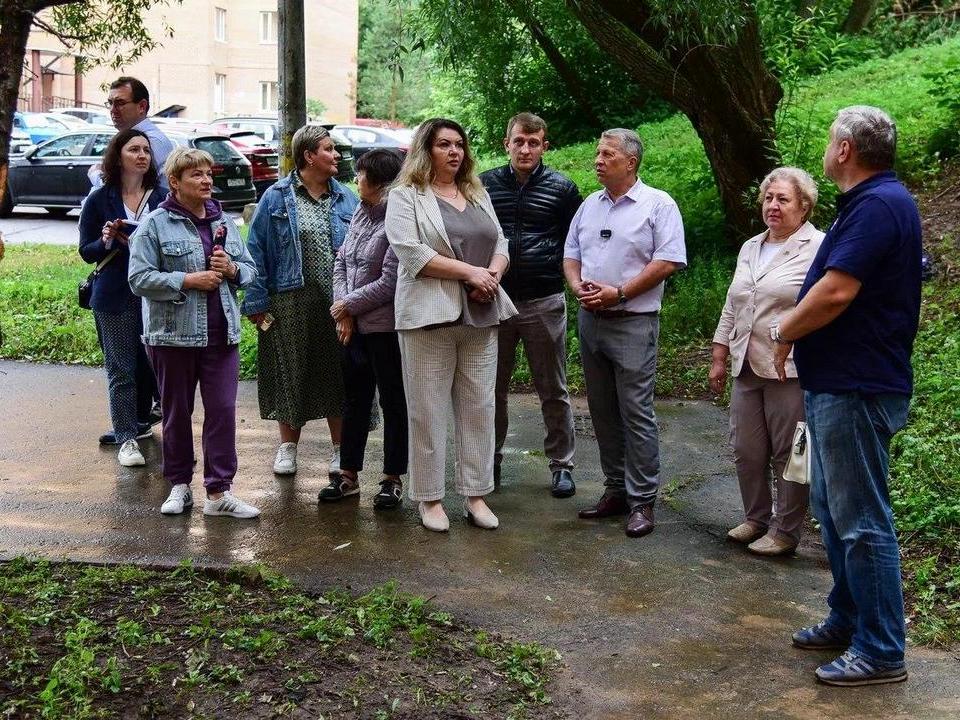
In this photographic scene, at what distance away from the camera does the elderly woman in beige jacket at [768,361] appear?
5.62 m

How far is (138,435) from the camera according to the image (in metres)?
7.73

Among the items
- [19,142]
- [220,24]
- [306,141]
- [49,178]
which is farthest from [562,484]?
[220,24]

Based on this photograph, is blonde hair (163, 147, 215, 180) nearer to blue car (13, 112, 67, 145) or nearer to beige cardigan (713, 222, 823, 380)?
beige cardigan (713, 222, 823, 380)

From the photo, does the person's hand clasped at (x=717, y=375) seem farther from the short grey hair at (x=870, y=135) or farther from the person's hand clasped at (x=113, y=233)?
the person's hand clasped at (x=113, y=233)

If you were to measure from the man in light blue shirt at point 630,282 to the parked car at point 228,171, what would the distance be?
16.7 metres

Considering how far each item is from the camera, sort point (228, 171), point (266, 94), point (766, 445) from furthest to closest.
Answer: point (266, 94) → point (228, 171) → point (766, 445)

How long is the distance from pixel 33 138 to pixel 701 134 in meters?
24.0

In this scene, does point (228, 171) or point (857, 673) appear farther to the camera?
point (228, 171)

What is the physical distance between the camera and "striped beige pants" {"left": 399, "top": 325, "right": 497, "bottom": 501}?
20.0ft

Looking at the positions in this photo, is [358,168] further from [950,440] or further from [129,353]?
[950,440]

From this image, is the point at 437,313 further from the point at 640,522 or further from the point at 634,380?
the point at 640,522

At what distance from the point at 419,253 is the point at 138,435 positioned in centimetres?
284

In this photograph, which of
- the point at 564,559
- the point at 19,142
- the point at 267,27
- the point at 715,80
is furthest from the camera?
the point at 267,27

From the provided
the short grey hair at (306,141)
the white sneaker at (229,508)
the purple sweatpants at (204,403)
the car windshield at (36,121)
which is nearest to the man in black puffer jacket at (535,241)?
the short grey hair at (306,141)
